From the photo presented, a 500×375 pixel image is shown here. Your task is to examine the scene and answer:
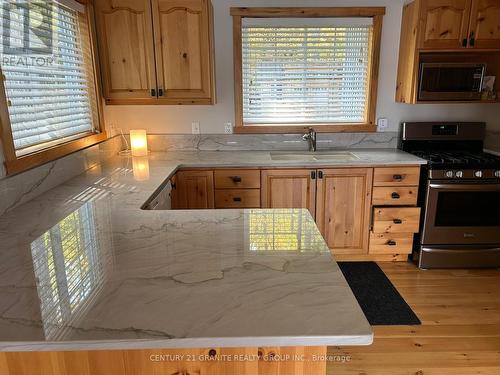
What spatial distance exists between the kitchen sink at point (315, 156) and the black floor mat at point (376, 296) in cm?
93

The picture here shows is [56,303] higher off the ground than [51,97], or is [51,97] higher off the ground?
[51,97]

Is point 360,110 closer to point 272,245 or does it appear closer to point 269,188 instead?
point 269,188

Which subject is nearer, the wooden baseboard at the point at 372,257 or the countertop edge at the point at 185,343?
the countertop edge at the point at 185,343

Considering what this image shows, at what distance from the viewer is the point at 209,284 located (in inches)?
40.2

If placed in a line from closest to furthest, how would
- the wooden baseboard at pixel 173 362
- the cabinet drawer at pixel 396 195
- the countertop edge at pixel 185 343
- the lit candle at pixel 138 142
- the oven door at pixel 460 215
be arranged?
the countertop edge at pixel 185 343
the wooden baseboard at pixel 173 362
the oven door at pixel 460 215
the cabinet drawer at pixel 396 195
the lit candle at pixel 138 142

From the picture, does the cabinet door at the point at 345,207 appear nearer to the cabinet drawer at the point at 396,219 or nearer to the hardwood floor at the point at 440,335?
the cabinet drawer at the point at 396,219

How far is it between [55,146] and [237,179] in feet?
4.33

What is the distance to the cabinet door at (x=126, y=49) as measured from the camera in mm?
2812

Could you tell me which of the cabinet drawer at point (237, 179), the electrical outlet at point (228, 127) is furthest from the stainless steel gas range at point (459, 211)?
the electrical outlet at point (228, 127)

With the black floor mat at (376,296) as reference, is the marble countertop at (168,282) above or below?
above

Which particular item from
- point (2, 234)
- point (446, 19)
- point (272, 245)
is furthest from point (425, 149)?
point (2, 234)

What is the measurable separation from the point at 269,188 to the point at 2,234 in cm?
192

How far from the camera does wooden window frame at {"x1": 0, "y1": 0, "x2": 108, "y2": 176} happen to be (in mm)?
1785

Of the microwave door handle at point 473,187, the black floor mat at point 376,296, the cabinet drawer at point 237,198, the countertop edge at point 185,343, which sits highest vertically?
the countertop edge at point 185,343
